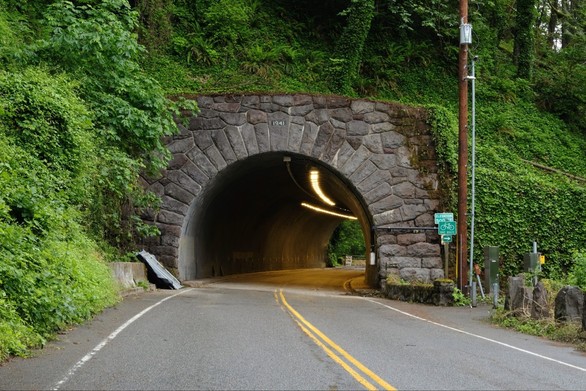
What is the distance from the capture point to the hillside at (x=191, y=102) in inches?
524

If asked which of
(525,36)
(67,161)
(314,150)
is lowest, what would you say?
(67,161)

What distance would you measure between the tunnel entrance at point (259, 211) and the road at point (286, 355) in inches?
451

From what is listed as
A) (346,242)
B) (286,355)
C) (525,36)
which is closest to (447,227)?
(286,355)

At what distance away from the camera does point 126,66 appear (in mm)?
21250

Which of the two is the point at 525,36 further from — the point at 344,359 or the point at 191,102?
the point at 344,359

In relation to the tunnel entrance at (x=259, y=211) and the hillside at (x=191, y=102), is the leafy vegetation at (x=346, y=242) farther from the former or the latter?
the hillside at (x=191, y=102)

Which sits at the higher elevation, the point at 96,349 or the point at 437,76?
the point at 437,76

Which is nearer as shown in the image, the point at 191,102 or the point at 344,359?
the point at 344,359

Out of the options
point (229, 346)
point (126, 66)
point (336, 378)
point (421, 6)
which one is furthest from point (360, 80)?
point (336, 378)

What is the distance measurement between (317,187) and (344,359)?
79.6ft

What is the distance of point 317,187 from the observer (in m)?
33.2

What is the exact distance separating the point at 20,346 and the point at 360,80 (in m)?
22.8

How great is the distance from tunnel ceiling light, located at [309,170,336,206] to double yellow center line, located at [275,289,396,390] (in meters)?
16.1

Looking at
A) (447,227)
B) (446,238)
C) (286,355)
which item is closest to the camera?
(286,355)
